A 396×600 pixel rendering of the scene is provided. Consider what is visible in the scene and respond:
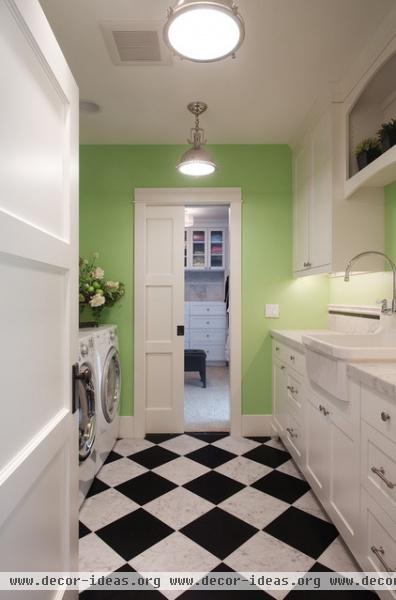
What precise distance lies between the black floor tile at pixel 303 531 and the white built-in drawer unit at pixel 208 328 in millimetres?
3938

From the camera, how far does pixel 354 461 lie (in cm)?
146

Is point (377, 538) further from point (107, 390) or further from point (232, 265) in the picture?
point (232, 265)

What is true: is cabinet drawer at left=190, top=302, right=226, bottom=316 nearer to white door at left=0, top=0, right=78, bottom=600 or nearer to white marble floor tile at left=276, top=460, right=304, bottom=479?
white marble floor tile at left=276, top=460, right=304, bottom=479

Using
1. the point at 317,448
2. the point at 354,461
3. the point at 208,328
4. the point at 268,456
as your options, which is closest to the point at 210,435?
the point at 268,456

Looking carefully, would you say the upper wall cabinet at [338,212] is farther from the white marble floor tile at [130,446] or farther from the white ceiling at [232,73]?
the white marble floor tile at [130,446]

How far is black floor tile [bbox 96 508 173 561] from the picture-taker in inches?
65.3

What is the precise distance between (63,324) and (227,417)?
106 inches

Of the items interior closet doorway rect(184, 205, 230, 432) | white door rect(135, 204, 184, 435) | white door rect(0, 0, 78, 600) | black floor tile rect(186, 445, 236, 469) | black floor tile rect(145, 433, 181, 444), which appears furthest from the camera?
interior closet doorway rect(184, 205, 230, 432)

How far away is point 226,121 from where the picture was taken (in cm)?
260

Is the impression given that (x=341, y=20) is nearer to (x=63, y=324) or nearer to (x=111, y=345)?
(x=63, y=324)

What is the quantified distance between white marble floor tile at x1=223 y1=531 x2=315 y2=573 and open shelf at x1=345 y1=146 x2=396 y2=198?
1.95m

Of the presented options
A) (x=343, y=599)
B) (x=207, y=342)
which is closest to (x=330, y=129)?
(x=343, y=599)

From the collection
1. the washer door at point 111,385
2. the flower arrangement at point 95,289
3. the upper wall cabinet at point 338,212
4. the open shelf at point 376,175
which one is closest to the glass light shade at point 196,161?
the upper wall cabinet at point 338,212

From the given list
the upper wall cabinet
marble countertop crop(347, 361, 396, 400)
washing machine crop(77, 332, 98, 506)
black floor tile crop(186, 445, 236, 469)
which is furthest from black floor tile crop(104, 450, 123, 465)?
the upper wall cabinet
